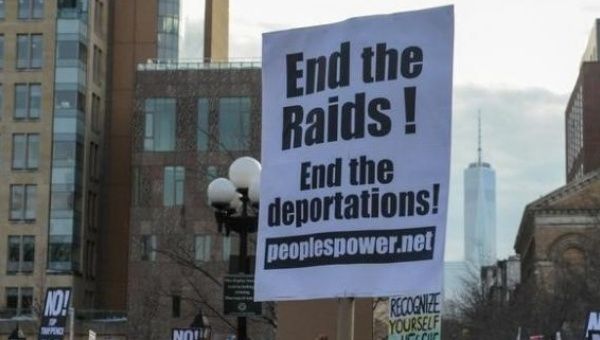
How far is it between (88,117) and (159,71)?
8.69 metres

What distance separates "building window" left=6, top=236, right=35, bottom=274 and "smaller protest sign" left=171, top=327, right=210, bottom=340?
2664 inches

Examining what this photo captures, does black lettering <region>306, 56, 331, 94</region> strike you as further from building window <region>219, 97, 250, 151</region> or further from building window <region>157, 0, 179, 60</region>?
building window <region>157, 0, 179, 60</region>

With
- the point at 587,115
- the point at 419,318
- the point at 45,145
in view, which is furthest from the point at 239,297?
the point at 587,115

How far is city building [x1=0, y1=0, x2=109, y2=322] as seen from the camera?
3777 inches

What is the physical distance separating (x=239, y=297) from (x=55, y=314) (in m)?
7.66

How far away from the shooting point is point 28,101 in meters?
98.0

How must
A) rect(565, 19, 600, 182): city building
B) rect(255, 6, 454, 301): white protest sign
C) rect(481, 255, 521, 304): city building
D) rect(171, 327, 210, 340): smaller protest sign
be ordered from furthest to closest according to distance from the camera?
rect(565, 19, 600, 182): city building < rect(481, 255, 521, 304): city building < rect(171, 327, 210, 340): smaller protest sign < rect(255, 6, 454, 301): white protest sign

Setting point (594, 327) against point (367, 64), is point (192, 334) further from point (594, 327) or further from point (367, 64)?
point (367, 64)

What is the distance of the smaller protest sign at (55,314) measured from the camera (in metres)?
23.1

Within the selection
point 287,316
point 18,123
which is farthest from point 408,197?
point 18,123

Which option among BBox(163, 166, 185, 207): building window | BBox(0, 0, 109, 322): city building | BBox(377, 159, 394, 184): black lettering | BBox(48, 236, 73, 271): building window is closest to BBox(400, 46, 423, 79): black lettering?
BBox(377, 159, 394, 184): black lettering

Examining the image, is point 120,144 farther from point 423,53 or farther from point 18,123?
point 423,53

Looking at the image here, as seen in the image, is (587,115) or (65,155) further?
(587,115)

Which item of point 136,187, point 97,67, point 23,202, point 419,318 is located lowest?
point 419,318
